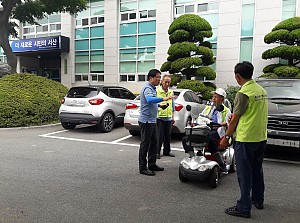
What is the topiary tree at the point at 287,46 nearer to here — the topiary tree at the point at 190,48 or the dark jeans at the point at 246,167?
the topiary tree at the point at 190,48

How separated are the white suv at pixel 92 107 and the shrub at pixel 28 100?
1.47 m

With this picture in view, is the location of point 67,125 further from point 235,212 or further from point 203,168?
point 235,212

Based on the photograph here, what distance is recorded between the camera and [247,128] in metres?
3.51

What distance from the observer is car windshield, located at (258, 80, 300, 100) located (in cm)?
701

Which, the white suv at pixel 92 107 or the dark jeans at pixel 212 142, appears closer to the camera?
the dark jeans at pixel 212 142

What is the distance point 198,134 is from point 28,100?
802 centimetres

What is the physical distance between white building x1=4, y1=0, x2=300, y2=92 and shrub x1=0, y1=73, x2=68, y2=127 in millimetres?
7012

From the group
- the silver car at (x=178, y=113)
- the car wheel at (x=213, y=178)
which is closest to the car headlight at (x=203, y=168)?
the car wheel at (x=213, y=178)

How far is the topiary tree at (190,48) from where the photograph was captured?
12734 millimetres

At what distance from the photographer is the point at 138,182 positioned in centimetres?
482

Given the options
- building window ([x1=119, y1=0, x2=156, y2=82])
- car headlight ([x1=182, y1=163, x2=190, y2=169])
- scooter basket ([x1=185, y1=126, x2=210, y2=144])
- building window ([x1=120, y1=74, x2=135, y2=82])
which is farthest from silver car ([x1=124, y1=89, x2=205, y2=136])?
building window ([x1=120, y1=74, x2=135, y2=82])

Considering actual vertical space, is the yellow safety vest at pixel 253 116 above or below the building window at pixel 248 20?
below

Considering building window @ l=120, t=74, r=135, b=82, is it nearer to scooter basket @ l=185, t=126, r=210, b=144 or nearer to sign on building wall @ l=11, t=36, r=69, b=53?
sign on building wall @ l=11, t=36, r=69, b=53

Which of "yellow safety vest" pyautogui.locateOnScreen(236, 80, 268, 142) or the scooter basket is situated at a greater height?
"yellow safety vest" pyautogui.locateOnScreen(236, 80, 268, 142)
